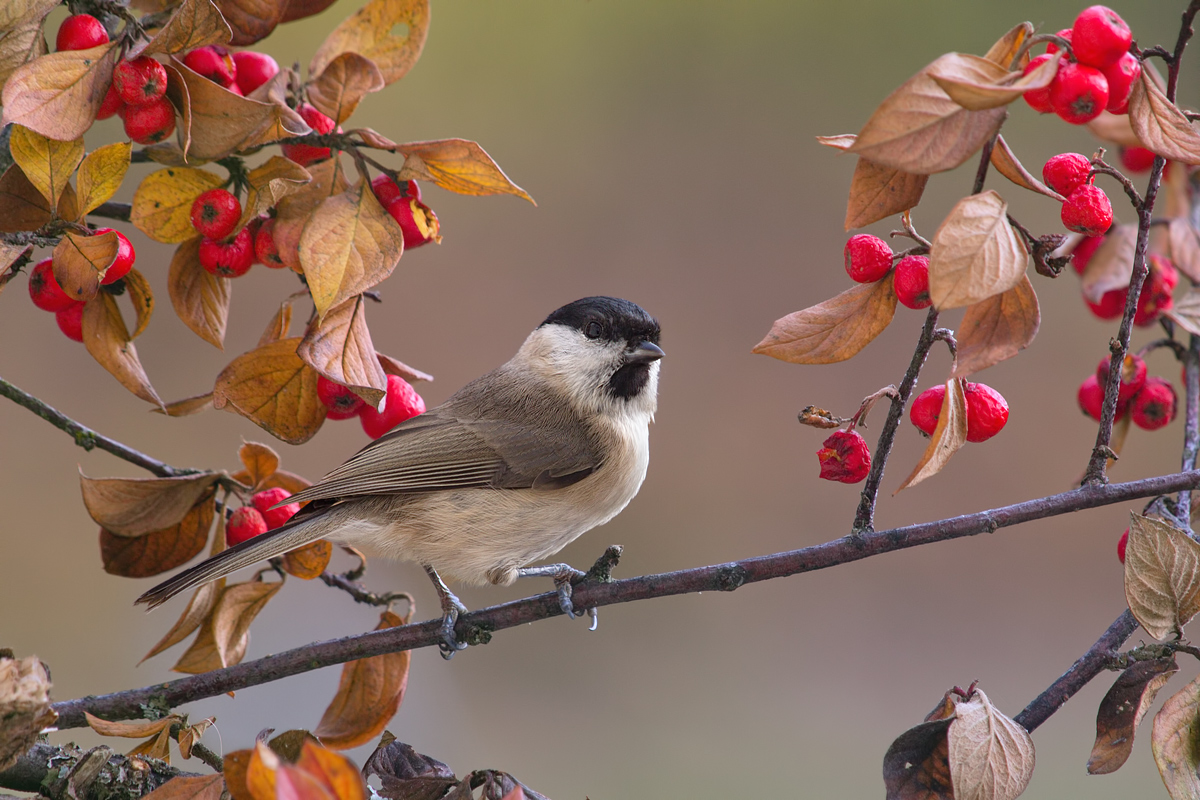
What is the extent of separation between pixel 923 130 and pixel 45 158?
0.85 m

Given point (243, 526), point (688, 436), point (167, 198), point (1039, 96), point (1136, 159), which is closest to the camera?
point (1039, 96)

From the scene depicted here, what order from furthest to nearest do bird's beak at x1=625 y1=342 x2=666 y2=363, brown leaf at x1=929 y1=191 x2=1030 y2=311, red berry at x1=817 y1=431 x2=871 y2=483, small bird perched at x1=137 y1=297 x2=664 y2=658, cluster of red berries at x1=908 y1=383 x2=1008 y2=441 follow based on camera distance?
1. bird's beak at x1=625 y1=342 x2=666 y2=363
2. small bird perched at x1=137 y1=297 x2=664 y2=658
3. red berry at x1=817 y1=431 x2=871 y2=483
4. cluster of red berries at x1=908 y1=383 x2=1008 y2=441
5. brown leaf at x1=929 y1=191 x2=1030 y2=311

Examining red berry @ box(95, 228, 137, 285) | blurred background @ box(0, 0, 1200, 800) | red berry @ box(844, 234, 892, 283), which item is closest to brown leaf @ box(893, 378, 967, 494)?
red berry @ box(844, 234, 892, 283)

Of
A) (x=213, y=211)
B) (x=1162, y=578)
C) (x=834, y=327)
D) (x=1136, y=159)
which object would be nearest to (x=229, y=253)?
(x=213, y=211)

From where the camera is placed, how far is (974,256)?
0.72m

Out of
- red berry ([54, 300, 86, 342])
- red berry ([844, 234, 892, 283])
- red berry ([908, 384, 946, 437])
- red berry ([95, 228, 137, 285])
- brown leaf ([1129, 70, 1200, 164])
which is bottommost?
red berry ([908, 384, 946, 437])

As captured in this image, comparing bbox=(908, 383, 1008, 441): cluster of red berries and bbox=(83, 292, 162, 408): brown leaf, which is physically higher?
bbox=(83, 292, 162, 408): brown leaf

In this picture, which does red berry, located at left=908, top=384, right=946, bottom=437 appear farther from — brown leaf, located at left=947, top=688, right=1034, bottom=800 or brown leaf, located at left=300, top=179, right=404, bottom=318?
brown leaf, located at left=300, top=179, right=404, bottom=318

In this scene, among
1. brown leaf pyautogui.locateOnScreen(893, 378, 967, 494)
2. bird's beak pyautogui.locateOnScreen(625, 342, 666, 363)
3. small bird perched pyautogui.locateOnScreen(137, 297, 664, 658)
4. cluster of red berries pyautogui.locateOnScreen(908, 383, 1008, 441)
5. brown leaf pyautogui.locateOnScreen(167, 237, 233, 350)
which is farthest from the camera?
bird's beak pyautogui.locateOnScreen(625, 342, 666, 363)

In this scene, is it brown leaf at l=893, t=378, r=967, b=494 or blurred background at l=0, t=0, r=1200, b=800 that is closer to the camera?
brown leaf at l=893, t=378, r=967, b=494

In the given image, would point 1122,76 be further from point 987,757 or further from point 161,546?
point 161,546

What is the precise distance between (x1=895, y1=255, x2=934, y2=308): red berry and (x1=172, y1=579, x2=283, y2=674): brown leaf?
0.81 metres

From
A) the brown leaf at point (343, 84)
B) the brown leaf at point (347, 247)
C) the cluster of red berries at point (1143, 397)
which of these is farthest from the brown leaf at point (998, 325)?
the brown leaf at point (343, 84)

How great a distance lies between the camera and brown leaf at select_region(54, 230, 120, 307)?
93 centimetres
